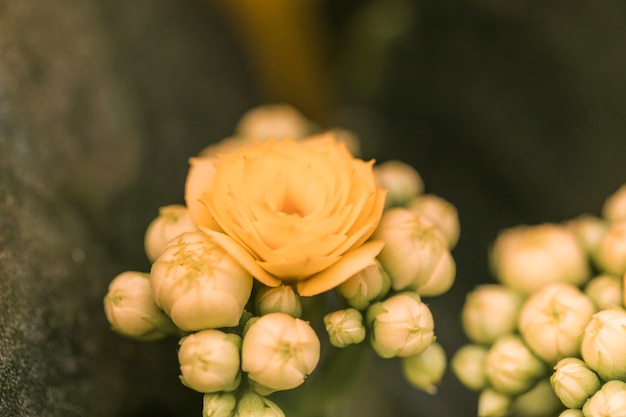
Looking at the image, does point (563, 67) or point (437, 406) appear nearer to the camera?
point (437, 406)

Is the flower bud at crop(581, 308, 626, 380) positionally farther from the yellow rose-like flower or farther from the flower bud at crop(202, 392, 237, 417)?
the flower bud at crop(202, 392, 237, 417)

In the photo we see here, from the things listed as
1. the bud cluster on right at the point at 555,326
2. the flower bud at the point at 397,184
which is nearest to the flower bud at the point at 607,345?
the bud cluster on right at the point at 555,326

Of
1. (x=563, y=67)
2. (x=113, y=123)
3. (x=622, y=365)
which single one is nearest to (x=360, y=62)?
(x=563, y=67)

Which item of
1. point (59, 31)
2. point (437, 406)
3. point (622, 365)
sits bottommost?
point (437, 406)

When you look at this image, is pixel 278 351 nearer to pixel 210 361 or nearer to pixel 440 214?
pixel 210 361

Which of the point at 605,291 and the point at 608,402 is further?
the point at 605,291

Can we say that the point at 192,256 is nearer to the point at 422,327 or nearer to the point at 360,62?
the point at 422,327

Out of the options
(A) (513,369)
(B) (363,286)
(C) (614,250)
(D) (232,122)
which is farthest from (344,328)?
(D) (232,122)
